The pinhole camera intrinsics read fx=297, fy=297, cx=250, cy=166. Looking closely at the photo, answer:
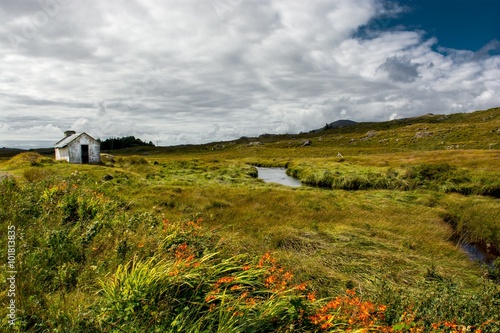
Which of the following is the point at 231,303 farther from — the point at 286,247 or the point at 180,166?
the point at 180,166

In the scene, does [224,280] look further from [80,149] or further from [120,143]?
[120,143]

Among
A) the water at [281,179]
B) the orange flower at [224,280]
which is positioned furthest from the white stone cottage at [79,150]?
the orange flower at [224,280]

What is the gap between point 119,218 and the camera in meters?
9.64

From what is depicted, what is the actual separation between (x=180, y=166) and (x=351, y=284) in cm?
4413

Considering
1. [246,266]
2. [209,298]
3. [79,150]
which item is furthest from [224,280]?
[79,150]

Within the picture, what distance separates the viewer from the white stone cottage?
1570 inches

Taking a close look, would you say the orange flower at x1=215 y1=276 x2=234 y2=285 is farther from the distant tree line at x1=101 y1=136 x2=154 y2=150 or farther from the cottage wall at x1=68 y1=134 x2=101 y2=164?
the distant tree line at x1=101 y1=136 x2=154 y2=150

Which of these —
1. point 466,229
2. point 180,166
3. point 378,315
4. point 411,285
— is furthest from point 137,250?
point 180,166

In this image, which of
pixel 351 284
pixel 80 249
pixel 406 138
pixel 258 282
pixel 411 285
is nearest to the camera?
pixel 258 282

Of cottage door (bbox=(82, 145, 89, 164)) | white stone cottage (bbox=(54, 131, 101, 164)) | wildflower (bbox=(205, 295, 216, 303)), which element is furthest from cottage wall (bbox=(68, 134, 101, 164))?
wildflower (bbox=(205, 295, 216, 303))

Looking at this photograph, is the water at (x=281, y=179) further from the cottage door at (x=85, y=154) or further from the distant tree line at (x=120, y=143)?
the distant tree line at (x=120, y=143)

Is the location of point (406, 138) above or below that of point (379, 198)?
above

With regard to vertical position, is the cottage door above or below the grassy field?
above

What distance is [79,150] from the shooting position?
40625mm
